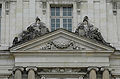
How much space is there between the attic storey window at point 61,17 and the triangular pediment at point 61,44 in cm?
134

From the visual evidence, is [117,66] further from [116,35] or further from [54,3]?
[54,3]

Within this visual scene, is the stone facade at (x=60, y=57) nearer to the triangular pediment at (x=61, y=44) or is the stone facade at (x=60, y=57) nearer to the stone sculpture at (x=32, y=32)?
the triangular pediment at (x=61, y=44)

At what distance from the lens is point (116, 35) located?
92.7 feet

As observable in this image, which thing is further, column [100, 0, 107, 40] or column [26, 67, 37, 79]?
column [100, 0, 107, 40]

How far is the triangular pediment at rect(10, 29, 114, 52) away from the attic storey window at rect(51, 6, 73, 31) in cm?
134

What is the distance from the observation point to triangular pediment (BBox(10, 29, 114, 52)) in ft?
88.6

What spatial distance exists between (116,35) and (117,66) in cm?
166

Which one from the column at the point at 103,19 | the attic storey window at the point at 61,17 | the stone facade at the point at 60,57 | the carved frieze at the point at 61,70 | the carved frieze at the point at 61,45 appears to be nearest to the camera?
the stone facade at the point at 60,57

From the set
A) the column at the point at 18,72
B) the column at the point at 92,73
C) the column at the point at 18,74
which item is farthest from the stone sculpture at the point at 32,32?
the column at the point at 92,73

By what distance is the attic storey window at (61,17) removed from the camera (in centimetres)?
2870

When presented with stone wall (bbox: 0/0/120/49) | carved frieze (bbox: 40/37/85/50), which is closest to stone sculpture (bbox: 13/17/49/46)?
stone wall (bbox: 0/0/120/49)

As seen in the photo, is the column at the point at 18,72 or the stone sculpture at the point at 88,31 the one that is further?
the stone sculpture at the point at 88,31

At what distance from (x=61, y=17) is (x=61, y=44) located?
6.80ft

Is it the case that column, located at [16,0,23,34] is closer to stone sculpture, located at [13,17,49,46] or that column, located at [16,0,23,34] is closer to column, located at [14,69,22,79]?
stone sculpture, located at [13,17,49,46]
